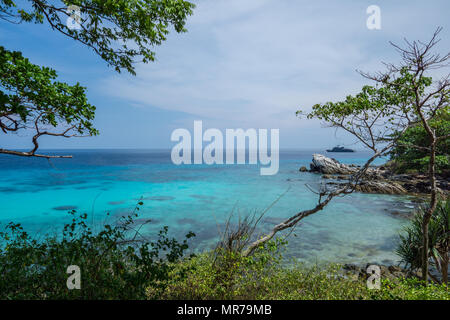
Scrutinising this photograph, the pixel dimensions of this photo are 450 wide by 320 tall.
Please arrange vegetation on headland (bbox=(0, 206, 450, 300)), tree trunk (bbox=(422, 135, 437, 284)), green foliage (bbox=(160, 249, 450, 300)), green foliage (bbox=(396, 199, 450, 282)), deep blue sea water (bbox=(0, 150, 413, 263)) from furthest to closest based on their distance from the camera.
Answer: deep blue sea water (bbox=(0, 150, 413, 263)) < green foliage (bbox=(396, 199, 450, 282)) < tree trunk (bbox=(422, 135, 437, 284)) < green foliage (bbox=(160, 249, 450, 300)) < vegetation on headland (bbox=(0, 206, 450, 300))

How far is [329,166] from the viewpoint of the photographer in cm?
3869

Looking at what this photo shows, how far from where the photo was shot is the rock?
37469 mm

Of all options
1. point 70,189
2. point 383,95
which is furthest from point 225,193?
point 383,95

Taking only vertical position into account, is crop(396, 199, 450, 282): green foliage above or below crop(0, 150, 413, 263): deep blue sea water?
above

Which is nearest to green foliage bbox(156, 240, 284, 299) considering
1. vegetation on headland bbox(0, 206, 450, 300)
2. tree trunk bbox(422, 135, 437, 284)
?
vegetation on headland bbox(0, 206, 450, 300)

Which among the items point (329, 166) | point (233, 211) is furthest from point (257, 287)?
point (329, 166)

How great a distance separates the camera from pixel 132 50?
A: 16.3 feet

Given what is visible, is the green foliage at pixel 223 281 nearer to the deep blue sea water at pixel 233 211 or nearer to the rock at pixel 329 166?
the deep blue sea water at pixel 233 211

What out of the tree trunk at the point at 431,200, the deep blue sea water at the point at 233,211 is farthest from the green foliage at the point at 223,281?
the deep blue sea water at the point at 233,211

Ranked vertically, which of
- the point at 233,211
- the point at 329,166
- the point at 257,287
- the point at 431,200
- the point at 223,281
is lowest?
the point at 233,211

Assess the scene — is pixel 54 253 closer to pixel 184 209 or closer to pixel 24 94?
pixel 24 94

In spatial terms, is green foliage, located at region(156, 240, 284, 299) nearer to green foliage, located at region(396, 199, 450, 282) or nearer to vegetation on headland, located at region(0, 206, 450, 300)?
vegetation on headland, located at region(0, 206, 450, 300)

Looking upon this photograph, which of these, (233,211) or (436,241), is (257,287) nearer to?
(436,241)
